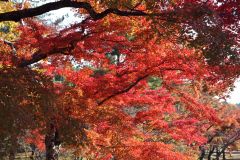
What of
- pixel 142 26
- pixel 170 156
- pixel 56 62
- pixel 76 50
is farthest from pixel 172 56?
pixel 170 156

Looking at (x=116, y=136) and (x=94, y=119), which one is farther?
(x=116, y=136)

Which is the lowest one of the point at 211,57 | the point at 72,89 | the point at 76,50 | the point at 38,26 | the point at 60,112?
the point at 60,112

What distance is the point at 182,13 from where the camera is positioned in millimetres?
6586

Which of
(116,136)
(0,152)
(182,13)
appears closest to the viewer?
(0,152)

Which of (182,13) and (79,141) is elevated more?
(182,13)

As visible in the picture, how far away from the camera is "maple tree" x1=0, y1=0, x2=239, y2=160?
6.80 m

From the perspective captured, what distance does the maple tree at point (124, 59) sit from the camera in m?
6.80

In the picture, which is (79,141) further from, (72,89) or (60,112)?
(72,89)

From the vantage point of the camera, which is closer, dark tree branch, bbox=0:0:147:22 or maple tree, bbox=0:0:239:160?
maple tree, bbox=0:0:239:160

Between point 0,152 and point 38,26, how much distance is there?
5.42 metres

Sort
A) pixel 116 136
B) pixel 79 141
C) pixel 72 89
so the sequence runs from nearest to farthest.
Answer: pixel 79 141
pixel 72 89
pixel 116 136

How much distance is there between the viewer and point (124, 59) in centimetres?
1145

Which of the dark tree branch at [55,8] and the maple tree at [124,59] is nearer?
the maple tree at [124,59]

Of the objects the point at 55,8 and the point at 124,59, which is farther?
the point at 124,59
